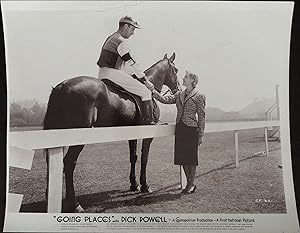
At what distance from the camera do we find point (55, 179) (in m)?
0.83

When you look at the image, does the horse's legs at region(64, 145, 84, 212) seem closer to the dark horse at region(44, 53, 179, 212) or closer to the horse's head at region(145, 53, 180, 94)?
the dark horse at region(44, 53, 179, 212)

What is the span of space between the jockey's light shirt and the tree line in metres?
0.12

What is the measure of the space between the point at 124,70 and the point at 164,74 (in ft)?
0.22

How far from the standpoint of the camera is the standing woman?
852 mm

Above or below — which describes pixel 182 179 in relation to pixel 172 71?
below

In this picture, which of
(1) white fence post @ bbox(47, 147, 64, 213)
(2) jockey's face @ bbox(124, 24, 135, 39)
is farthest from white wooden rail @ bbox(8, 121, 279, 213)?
(2) jockey's face @ bbox(124, 24, 135, 39)

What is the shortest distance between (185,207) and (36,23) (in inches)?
15.6

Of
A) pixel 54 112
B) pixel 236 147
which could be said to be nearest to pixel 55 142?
pixel 54 112

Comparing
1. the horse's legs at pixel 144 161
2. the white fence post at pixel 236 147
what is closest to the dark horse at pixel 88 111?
the horse's legs at pixel 144 161

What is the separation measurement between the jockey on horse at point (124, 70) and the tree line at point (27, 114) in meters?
0.11

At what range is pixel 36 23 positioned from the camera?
2.88ft

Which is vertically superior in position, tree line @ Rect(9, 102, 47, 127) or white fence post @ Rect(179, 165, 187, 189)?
tree line @ Rect(9, 102, 47, 127)

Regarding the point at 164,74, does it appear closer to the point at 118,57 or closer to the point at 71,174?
the point at 118,57

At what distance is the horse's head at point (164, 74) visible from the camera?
858 mm
